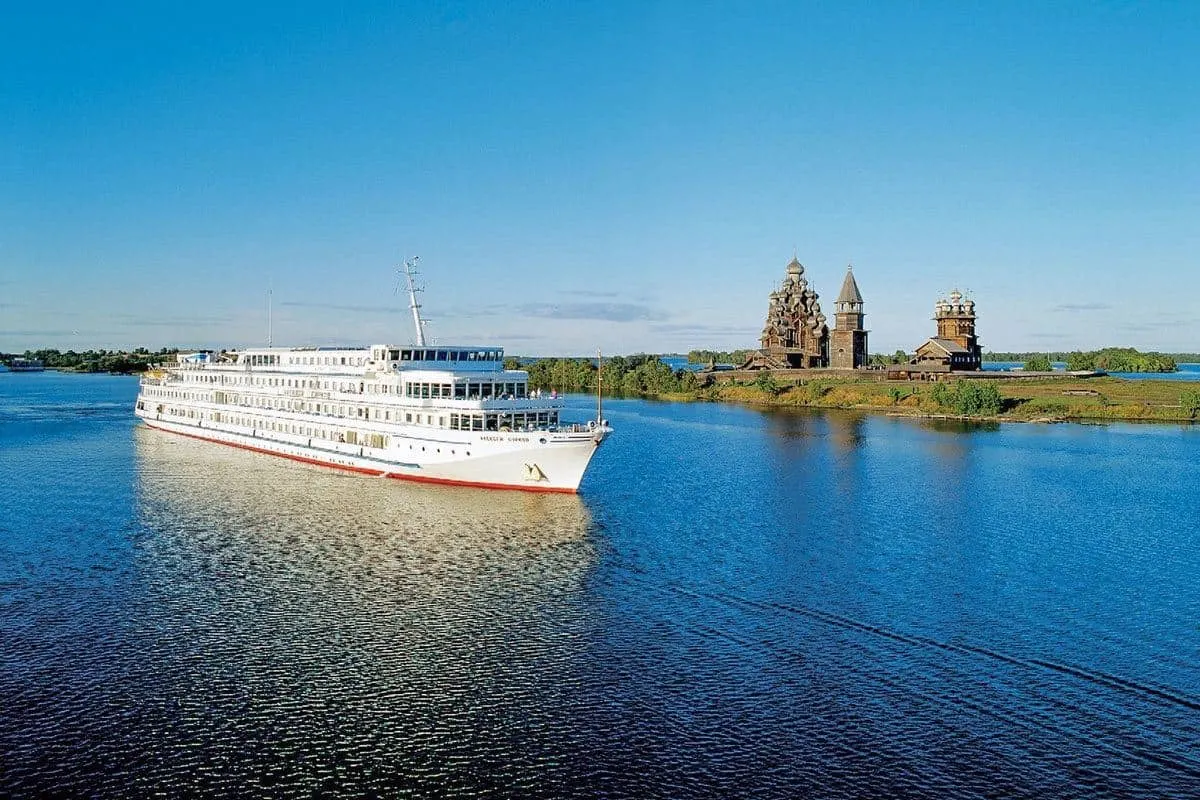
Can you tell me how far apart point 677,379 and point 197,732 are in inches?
5514

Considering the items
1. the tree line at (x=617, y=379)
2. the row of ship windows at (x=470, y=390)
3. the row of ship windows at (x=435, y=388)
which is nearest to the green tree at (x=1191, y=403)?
the tree line at (x=617, y=379)

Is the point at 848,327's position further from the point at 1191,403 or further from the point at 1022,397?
the point at 1191,403

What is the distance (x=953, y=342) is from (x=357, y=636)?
13689 centimetres

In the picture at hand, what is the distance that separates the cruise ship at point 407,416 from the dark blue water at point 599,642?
2.38 m

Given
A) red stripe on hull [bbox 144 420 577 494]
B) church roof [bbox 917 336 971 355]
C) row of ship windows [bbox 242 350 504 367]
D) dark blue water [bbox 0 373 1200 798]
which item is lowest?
dark blue water [bbox 0 373 1200 798]

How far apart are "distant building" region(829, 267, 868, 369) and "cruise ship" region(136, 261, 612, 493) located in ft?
343

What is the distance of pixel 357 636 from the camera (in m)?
29.3

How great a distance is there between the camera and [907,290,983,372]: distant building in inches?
5595

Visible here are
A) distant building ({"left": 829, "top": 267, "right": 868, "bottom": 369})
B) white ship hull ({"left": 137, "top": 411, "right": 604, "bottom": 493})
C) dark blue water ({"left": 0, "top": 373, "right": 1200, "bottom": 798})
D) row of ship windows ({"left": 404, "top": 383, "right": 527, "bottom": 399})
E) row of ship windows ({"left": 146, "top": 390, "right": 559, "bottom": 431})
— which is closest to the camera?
dark blue water ({"left": 0, "top": 373, "right": 1200, "bottom": 798})

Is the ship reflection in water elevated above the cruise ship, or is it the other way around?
the cruise ship

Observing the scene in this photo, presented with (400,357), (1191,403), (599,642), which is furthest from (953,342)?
(599,642)

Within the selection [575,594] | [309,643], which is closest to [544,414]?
[575,594]

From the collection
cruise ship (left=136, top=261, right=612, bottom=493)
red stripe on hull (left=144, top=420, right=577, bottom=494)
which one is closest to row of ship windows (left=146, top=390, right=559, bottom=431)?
cruise ship (left=136, top=261, right=612, bottom=493)

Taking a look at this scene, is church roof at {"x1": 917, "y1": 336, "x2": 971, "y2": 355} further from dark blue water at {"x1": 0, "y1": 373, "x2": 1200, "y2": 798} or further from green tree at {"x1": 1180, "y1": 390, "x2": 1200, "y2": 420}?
dark blue water at {"x1": 0, "y1": 373, "x2": 1200, "y2": 798}
